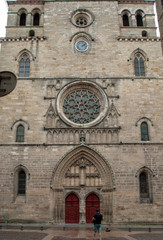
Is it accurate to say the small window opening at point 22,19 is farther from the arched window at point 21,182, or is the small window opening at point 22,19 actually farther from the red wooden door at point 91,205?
the red wooden door at point 91,205

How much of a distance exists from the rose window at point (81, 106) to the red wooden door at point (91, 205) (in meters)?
4.79

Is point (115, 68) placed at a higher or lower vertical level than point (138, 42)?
lower

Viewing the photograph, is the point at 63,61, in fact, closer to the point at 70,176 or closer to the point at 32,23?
the point at 32,23

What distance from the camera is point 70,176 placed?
1498 centimetres

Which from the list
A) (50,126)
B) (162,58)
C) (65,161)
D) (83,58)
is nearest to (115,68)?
(83,58)

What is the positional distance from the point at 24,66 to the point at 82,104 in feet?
16.8

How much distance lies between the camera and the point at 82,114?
Answer: 639 inches

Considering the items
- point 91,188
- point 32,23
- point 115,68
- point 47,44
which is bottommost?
point 91,188

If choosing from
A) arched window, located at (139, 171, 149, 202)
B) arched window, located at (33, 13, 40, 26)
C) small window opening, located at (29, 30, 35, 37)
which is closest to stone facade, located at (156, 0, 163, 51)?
arched window, located at (33, 13, 40, 26)

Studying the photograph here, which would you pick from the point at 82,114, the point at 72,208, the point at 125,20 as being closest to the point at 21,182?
the point at 72,208

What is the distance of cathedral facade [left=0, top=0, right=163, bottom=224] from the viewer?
14.3 metres

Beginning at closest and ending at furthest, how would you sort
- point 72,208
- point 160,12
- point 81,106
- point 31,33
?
point 72,208 < point 81,106 < point 31,33 < point 160,12

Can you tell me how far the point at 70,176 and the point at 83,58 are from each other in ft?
27.3

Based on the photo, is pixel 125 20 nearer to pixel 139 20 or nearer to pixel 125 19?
pixel 125 19
